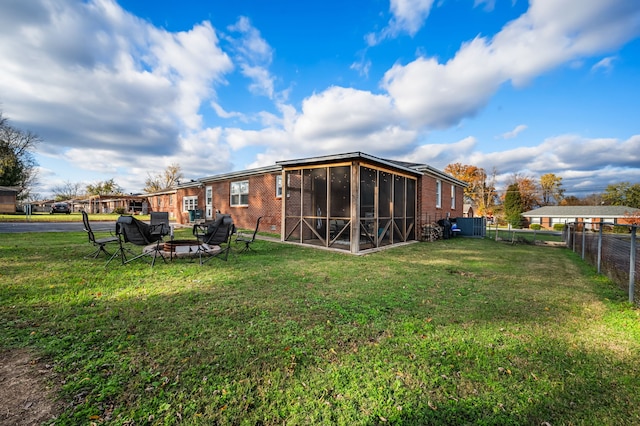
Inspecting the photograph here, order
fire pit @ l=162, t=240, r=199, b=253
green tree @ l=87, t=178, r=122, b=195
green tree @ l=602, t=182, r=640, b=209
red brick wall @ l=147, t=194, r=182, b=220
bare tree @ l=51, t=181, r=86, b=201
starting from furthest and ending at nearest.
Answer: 1. bare tree @ l=51, t=181, r=86, b=201
2. green tree @ l=87, t=178, r=122, b=195
3. green tree @ l=602, t=182, r=640, b=209
4. red brick wall @ l=147, t=194, r=182, b=220
5. fire pit @ l=162, t=240, r=199, b=253

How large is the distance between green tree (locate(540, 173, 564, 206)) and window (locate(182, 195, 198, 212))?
55.4 m

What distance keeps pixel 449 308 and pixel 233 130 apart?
1902 centimetres

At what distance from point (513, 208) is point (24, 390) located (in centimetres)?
4455

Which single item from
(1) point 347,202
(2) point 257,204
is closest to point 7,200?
(2) point 257,204

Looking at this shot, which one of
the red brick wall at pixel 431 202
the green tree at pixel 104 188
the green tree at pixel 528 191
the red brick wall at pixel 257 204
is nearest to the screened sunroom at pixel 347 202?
the red brick wall at pixel 431 202

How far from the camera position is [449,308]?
3.71m

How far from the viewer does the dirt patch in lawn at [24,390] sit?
5.43 ft

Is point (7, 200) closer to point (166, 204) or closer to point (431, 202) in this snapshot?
point (166, 204)

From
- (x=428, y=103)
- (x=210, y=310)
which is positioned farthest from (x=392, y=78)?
(x=210, y=310)

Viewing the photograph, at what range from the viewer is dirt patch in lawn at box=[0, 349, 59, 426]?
1.66 metres

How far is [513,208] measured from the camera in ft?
117

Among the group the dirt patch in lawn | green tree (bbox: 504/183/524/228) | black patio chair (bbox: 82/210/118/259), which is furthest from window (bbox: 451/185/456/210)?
green tree (bbox: 504/183/524/228)

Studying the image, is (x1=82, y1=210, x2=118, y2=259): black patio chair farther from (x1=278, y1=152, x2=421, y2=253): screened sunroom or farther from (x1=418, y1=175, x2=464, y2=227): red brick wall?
(x1=418, y1=175, x2=464, y2=227): red brick wall

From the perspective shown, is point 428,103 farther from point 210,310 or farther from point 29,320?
point 29,320
